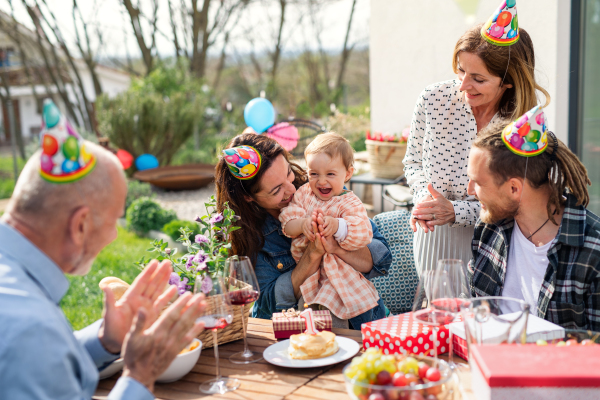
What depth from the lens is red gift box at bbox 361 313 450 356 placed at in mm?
1753

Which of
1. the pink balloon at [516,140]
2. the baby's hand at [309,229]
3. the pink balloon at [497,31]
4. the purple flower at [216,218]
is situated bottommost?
the baby's hand at [309,229]

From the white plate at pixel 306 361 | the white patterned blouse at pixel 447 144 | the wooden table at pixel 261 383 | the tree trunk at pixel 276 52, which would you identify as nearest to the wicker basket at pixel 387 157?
the white patterned blouse at pixel 447 144

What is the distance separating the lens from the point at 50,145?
121cm

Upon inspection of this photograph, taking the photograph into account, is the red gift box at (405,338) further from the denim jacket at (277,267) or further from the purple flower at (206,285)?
the denim jacket at (277,267)

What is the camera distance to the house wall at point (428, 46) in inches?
195

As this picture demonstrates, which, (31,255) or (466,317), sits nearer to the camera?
(31,255)

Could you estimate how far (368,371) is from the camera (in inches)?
50.3

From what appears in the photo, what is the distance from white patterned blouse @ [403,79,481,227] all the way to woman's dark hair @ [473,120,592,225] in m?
0.60

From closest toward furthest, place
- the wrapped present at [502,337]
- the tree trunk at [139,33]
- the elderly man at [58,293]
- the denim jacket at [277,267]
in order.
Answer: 1. the elderly man at [58,293]
2. the wrapped present at [502,337]
3. the denim jacket at [277,267]
4. the tree trunk at [139,33]

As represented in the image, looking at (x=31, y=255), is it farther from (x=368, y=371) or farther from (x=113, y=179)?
(x=368, y=371)

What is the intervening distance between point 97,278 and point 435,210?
14.0ft

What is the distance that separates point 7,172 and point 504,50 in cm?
1633

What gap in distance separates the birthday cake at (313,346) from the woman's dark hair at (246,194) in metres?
0.76

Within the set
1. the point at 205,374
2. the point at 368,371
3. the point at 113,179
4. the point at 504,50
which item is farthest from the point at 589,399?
the point at 504,50
